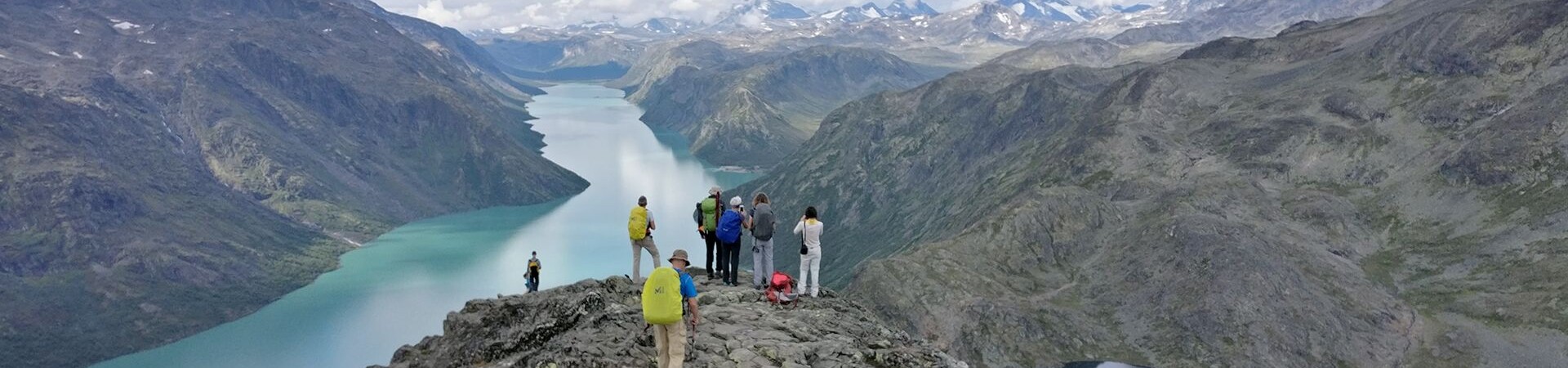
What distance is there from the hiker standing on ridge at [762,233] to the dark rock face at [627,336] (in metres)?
1.68

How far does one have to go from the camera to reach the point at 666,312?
30547mm

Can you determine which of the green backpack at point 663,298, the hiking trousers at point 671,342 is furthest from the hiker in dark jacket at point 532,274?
the green backpack at point 663,298

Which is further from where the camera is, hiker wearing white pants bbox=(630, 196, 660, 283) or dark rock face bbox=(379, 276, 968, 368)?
hiker wearing white pants bbox=(630, 196, 660, 283)

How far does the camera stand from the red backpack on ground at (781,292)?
4409 centimetres

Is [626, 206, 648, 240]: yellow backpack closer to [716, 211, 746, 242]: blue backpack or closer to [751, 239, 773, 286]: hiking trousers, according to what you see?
[716, 211, 746, 242]: blue backpack

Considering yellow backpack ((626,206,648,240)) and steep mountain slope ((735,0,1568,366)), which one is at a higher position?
yellow backpack ((626,206,648,240))

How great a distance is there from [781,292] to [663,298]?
14.1 metres

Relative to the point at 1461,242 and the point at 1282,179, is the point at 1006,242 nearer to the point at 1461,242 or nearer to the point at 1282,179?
the point at 1282,179

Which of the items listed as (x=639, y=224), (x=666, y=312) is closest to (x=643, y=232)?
(x=639, y=224)

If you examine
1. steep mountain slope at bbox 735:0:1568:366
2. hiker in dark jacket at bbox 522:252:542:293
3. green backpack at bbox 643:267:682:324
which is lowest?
steep mountain slope at bbox 735:0:1568:366

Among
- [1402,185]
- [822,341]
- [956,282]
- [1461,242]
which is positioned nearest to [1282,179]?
[1402,185]

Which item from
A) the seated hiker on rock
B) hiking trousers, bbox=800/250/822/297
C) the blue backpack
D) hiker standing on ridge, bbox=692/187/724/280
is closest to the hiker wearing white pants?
hiker standing on ridge, bbox=692/187/724/280

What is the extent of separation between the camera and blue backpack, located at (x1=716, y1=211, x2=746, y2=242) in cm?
4244

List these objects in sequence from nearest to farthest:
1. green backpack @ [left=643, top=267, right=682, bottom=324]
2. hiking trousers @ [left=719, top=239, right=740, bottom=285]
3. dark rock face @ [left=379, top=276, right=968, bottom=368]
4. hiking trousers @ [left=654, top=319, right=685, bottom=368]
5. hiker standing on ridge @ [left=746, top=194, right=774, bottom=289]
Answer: green backpack @ [left=643, top=267, right=682, bottom=324], hiking trousers @ [left=654, top=319, right=685, bottom=368], dark rock face @ [left=379, top=276, right=968, bottom=368], hiker standing on ridge @ [left=746, top=194, right=774, bottom=289], hiking trousers @ [left=719, top=239, right=740, bottom=285]
